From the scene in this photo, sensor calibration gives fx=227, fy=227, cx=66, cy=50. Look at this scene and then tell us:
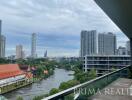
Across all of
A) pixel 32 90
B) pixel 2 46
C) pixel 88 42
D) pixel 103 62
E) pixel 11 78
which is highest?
pixel 88 42

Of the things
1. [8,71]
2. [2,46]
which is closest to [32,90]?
[8,71]

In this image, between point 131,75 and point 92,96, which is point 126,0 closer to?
point 92,96

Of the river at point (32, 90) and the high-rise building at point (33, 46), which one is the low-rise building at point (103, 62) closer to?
the river at point (32, 90)

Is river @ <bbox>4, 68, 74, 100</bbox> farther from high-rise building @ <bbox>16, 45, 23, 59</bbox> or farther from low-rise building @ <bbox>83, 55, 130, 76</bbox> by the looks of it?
high-rise building @ <bbox>16, 45, 23, 59</bbox>

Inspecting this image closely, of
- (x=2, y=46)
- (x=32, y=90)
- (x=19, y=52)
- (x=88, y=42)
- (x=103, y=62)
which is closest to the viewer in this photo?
(x=32, y=90)

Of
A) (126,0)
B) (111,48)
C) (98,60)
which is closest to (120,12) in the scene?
(126,0)

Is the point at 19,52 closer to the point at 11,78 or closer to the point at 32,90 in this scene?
the point at 11,78

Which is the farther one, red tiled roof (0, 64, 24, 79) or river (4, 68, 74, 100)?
red tiled roof (0, 64, 24, 79)

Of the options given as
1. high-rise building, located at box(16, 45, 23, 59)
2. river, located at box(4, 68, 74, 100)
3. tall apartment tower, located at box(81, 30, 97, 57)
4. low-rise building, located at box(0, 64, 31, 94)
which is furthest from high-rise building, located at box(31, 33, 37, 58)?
river, located at box(4, 68, 74, 100)
